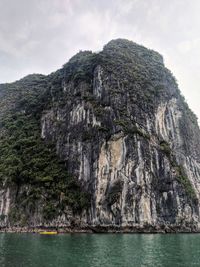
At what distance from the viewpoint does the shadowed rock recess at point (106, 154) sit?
6153 centimetres

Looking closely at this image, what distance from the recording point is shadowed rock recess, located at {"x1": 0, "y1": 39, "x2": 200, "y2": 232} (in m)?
61.5

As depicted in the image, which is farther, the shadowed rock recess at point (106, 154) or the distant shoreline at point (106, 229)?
the shadowed rock recess at point (106, 154)

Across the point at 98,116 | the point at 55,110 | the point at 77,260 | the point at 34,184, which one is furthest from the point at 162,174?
the point at 77,260

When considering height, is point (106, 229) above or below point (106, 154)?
below

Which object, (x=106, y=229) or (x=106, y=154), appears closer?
(x=106, y=229)

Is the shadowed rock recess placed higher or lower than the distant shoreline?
higher

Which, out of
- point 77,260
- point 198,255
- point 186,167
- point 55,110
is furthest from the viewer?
point 55,110

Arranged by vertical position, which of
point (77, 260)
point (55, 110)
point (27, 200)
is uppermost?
point (55, 110)

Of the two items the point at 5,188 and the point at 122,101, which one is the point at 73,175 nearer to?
the point at 5,188

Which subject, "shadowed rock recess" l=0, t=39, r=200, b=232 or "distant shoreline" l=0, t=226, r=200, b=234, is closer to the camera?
"distant shoreline" l=0, t=226, r=200, b=234

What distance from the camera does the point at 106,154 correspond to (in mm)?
65375

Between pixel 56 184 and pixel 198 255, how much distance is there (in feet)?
142

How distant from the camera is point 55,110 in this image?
273 feet

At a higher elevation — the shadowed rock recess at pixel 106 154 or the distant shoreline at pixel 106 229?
the shadowed rock recess at pixel 106 154
